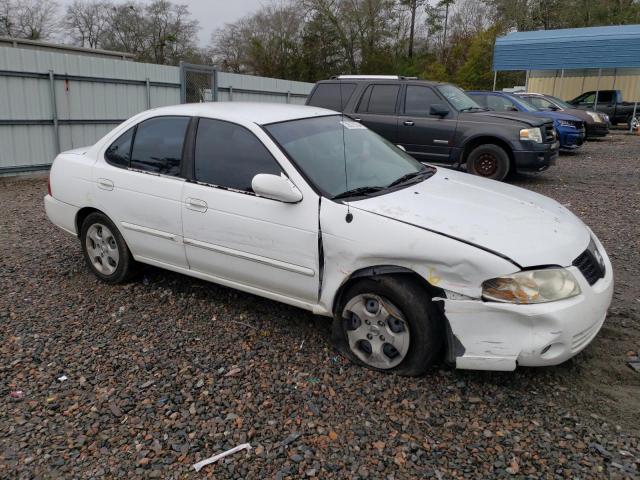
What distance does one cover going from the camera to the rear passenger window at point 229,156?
372 cm

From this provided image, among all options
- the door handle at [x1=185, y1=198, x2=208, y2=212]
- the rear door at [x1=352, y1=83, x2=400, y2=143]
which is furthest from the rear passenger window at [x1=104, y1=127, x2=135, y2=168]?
the rear door at [x1=352, y1=83, x2=400, y2=143]

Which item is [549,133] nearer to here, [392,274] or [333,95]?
[333,95]

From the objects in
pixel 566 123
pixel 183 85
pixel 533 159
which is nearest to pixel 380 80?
pixel 533 159

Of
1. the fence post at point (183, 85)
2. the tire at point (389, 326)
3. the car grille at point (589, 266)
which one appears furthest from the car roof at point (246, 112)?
the fence post at point (183, 85)

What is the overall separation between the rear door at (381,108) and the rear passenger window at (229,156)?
5.87 metres

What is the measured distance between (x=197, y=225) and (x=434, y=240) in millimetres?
1784

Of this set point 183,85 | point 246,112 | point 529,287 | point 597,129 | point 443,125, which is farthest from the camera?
point 597,129

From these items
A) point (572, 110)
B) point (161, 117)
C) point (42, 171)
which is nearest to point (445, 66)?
point (572, 110)

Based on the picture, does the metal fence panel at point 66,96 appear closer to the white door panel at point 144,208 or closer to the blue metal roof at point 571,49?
the white door panel at point 144,208

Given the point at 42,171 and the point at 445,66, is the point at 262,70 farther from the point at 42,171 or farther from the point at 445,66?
the point at 42,171

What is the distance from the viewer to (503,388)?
315 cm

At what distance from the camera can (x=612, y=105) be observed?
2275cm

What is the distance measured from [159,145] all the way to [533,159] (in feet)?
23.0

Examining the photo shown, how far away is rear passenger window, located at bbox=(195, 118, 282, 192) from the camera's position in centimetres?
372
